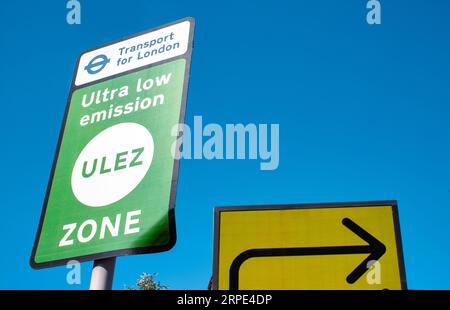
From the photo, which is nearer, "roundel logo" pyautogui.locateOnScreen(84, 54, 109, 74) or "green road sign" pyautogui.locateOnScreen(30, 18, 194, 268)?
"green road sign" pyautogui.locateOnScreen(30, 18, 194, 268)

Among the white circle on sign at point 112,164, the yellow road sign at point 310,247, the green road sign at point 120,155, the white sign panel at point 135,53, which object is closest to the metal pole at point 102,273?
the green road sign at point 120,155

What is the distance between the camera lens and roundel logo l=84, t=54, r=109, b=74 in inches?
115

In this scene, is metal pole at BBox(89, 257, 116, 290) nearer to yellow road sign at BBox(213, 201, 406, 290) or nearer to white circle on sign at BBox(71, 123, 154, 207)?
white circle on sign at BBox(71, 123, 154, 207)

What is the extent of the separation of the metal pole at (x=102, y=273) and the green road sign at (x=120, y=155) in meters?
0.07

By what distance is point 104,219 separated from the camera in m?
2.26

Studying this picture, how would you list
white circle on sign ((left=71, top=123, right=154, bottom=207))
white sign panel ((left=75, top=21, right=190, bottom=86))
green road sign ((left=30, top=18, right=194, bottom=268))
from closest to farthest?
green road sign ((left=30, top=18, right=194, bottom=268)) → white circle on sign ((left=71, top=123, right=154, bottom=207)) → white sign panel ((left=75, top=21, right=190, bottom=86))

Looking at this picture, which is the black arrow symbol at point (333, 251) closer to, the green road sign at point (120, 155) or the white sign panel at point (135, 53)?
the green road sign at point (120, 155)

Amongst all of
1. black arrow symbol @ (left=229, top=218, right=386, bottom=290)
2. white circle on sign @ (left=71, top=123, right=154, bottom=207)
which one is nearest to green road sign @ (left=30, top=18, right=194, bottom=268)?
white circle on sign @ (left=71, top=123, right=154, bottom=207)

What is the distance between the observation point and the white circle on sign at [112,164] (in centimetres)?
231

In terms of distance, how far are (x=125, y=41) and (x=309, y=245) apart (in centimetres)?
170

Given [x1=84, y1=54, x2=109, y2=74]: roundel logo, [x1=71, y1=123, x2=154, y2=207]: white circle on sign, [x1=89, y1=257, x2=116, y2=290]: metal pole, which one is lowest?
[x1=89, y1=257, x2=116, y2=290]: metal pole

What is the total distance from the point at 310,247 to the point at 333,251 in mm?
121
